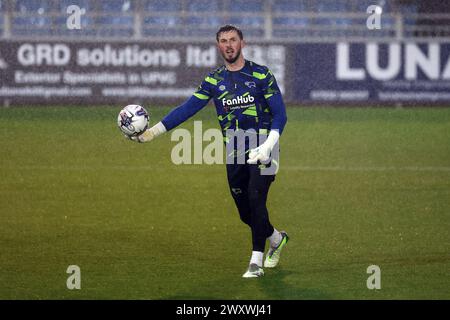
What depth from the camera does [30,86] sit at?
24.6 m

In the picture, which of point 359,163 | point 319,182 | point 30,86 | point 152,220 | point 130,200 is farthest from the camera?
point 30,86

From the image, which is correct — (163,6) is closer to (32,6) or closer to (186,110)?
(32,6)

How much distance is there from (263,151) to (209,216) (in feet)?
12.6

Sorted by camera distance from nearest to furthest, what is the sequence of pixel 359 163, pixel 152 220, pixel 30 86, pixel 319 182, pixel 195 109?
pixel 195 109 < pixel 152 220 < pixel 319 182 < pixel 359 163 < pixel 30 86

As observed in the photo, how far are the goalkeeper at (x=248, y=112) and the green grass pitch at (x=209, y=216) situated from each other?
0.54m

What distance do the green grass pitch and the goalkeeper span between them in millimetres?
536

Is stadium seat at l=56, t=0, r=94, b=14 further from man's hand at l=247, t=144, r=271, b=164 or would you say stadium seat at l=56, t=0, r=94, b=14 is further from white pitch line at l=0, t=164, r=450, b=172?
man's hand at l=247, t=144, r=271, b=164

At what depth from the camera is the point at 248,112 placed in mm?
9258

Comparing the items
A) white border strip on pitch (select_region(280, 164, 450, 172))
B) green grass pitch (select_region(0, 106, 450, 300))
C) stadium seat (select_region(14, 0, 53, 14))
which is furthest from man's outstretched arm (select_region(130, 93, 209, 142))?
stadium seat (select_region(14, 0, 53, 14))

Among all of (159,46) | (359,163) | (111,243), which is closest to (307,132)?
(359,163)

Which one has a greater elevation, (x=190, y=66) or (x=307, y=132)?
(x=190, y=66)
